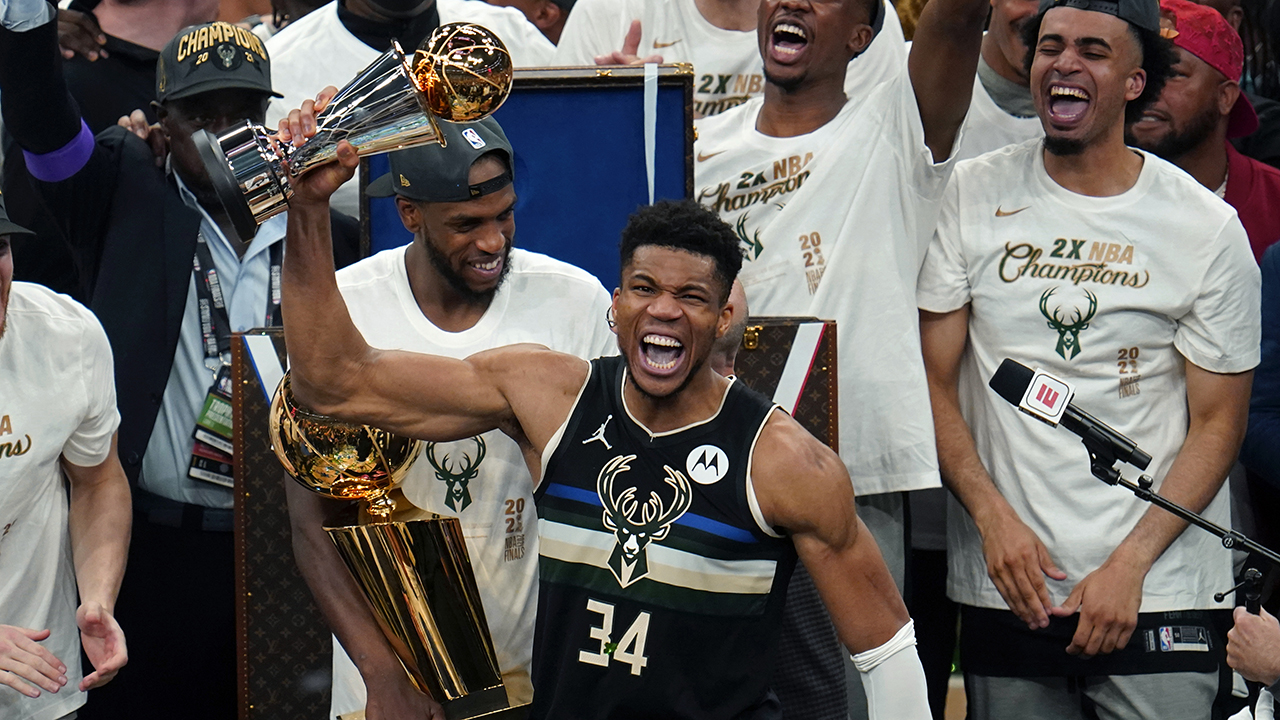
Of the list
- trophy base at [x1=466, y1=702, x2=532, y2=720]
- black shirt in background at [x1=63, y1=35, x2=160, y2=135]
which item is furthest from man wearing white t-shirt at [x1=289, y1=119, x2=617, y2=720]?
black shirt in background at [x1=63, y1=35, x2=160, y2=135]

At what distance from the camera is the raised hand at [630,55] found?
4086 mm

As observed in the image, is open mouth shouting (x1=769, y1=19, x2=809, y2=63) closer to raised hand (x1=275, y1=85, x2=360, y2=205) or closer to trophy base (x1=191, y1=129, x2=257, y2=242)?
raised hand (x1=275, y1=85, x2=360, y2=205)

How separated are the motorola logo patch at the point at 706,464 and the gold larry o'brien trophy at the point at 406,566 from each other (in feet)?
1.81

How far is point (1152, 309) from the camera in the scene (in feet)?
12.6

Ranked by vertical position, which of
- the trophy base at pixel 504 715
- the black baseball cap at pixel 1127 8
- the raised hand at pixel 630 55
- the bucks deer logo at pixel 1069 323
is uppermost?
the black baseball cap at pixel 1127 8

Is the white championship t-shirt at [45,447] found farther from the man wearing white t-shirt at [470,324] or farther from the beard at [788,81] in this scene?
the beard at [788,81]

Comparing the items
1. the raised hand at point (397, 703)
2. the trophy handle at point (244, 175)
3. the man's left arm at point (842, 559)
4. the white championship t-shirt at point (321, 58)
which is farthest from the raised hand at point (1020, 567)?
the trophy handle at point (244, 175)

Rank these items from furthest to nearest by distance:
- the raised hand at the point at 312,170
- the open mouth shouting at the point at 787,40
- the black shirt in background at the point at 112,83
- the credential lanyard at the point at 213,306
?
the black shirt in background at the point at 112,83 < the open mouth shouting at the point at 787,40 < the credential lanyard at the point at 213,306 < the raised hand at the point at 312,170

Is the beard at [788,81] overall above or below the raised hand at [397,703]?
above

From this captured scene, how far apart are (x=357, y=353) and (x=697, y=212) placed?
740 millimetres

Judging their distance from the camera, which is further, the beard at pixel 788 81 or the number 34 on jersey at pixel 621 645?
the beard at pixel 788 81

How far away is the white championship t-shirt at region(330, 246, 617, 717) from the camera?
3539 mm

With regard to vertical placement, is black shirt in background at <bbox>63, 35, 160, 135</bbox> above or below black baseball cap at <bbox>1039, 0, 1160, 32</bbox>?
below

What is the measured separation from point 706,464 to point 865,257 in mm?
1094
